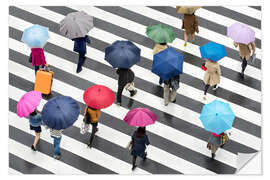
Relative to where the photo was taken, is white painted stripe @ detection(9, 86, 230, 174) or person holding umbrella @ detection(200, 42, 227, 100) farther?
person holding umbrella @ detection(200, 42, 227, 100)

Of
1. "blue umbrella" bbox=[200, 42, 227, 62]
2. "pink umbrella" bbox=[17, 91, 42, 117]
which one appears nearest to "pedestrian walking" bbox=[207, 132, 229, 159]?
"blue umbrella" bbox=[200, 42, 227, 62]

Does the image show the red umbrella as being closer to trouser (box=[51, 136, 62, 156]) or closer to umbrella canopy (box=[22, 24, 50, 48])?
trouser (box=[51, 136, 62, 156])

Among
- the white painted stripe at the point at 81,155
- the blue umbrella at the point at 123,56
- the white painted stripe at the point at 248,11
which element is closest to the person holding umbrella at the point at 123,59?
the blue umbrella at the point at 123,56

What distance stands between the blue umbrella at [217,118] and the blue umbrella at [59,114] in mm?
4252

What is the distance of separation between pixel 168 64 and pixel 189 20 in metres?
3.63

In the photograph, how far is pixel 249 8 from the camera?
25.2 metres

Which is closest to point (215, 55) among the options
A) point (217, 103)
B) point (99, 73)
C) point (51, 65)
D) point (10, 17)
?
point (217, 103)

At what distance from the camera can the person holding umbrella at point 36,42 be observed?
71.6 ft

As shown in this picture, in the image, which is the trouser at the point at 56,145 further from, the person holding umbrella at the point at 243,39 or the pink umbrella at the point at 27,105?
the person holding umbrella at the point at 243,39

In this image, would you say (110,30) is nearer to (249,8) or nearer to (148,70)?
(148,70)

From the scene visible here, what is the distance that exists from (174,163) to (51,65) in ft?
21.2

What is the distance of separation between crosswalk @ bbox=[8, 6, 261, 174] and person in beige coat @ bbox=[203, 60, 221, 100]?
953 mm

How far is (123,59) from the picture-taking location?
20656 mm

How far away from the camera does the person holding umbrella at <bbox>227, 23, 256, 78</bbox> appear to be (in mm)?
21781
